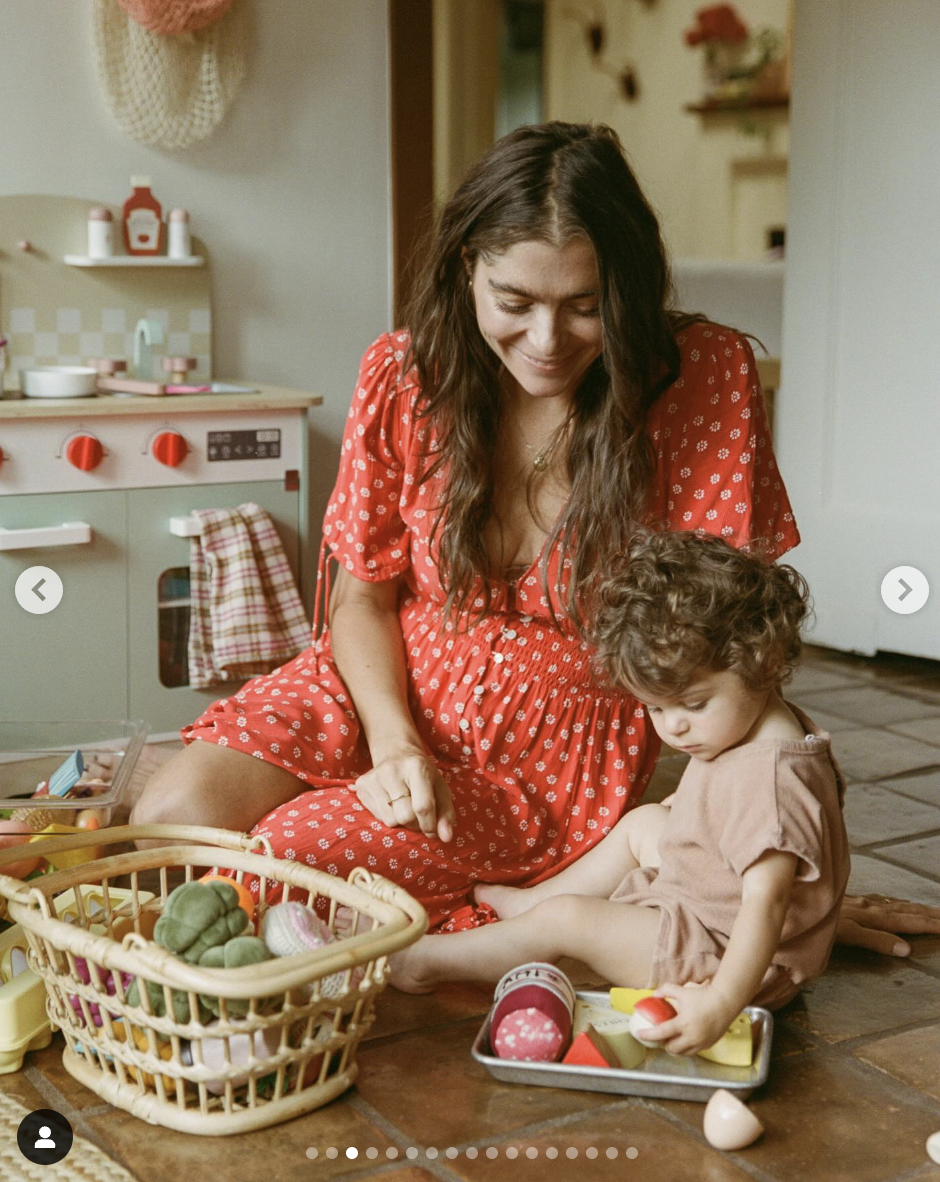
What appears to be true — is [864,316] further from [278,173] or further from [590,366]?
[590,366]

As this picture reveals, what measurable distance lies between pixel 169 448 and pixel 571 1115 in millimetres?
1736

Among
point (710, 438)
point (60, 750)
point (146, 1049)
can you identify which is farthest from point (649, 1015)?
point (60, 750)

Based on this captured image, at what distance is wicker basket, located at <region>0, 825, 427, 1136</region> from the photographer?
4.02 feet

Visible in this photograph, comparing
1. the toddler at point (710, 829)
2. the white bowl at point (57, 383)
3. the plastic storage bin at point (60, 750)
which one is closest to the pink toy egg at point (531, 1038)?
the toddler at point (710, 829)

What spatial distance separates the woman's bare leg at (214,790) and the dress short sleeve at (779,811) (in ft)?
1.95

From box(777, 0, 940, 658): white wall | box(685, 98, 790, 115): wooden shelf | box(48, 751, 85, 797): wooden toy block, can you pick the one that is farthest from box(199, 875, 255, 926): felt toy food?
box(685, 98, 790, 115): wooden shelf

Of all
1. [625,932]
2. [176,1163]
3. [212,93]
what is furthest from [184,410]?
[176,1163]

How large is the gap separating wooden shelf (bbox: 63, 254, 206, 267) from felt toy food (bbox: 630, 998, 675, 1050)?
2156mm

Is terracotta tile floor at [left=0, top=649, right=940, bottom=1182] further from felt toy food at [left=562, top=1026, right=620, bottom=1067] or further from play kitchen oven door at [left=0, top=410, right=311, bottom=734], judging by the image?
play kitchen oven door at [left=0, top=410, right=311, bottom=734]

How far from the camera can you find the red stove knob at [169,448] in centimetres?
275

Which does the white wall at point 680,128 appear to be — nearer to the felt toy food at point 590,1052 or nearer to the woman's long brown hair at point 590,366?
the woman's long brown hair at point 590,366

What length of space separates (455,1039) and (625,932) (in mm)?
213

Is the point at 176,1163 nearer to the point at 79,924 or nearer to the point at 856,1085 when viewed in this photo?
the point at 79,924

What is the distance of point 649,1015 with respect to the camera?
4.50 ft
